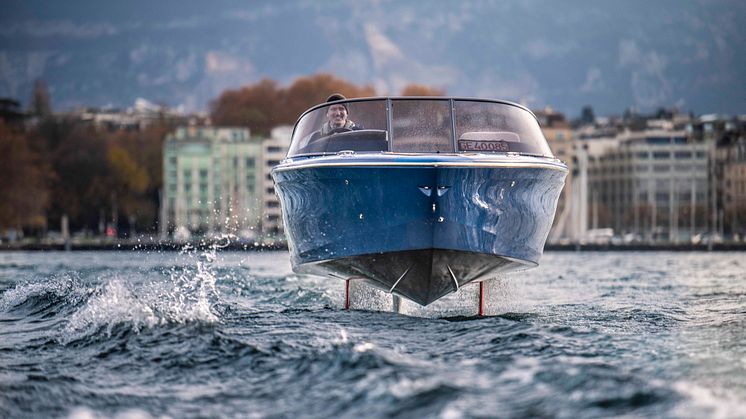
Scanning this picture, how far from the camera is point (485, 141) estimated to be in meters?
16.4

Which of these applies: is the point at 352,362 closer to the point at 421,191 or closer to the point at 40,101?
the point at 421,191

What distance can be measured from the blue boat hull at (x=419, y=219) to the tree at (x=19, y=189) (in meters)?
77.0

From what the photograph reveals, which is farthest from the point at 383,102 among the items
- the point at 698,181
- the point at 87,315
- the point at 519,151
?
the point at 698,181

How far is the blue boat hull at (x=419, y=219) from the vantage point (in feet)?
50.0

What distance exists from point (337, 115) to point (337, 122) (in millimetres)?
106

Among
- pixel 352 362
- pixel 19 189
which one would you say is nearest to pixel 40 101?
pixel 19 189

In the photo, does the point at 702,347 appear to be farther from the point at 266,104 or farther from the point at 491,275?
the point at 266,104

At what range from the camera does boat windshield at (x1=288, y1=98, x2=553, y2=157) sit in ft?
52.9

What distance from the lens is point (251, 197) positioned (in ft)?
468

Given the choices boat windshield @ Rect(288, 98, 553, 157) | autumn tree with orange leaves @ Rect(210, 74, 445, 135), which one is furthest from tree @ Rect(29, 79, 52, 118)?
Answer: boat windshield @ Rect(288, 98, 553, 157)

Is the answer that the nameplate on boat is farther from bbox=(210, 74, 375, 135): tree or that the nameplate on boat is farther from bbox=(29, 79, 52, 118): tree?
bbox=(29, 79, 52, 118): tree

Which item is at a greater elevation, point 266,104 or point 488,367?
point 266,104

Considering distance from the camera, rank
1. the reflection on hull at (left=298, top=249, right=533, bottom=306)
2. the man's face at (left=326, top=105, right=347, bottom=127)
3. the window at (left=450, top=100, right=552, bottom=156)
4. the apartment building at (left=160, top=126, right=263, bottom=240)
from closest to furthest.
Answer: the reflection on hull at (left=298, top=249, right=533, bottom=306), the window at (left=450, top=100, right=552, bottom=156), the man's face at (left=326, top=105, right=347, bottom=127), the apartment building at (left=160, top=126, right=263, bottom=240)

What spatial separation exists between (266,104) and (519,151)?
146 m
